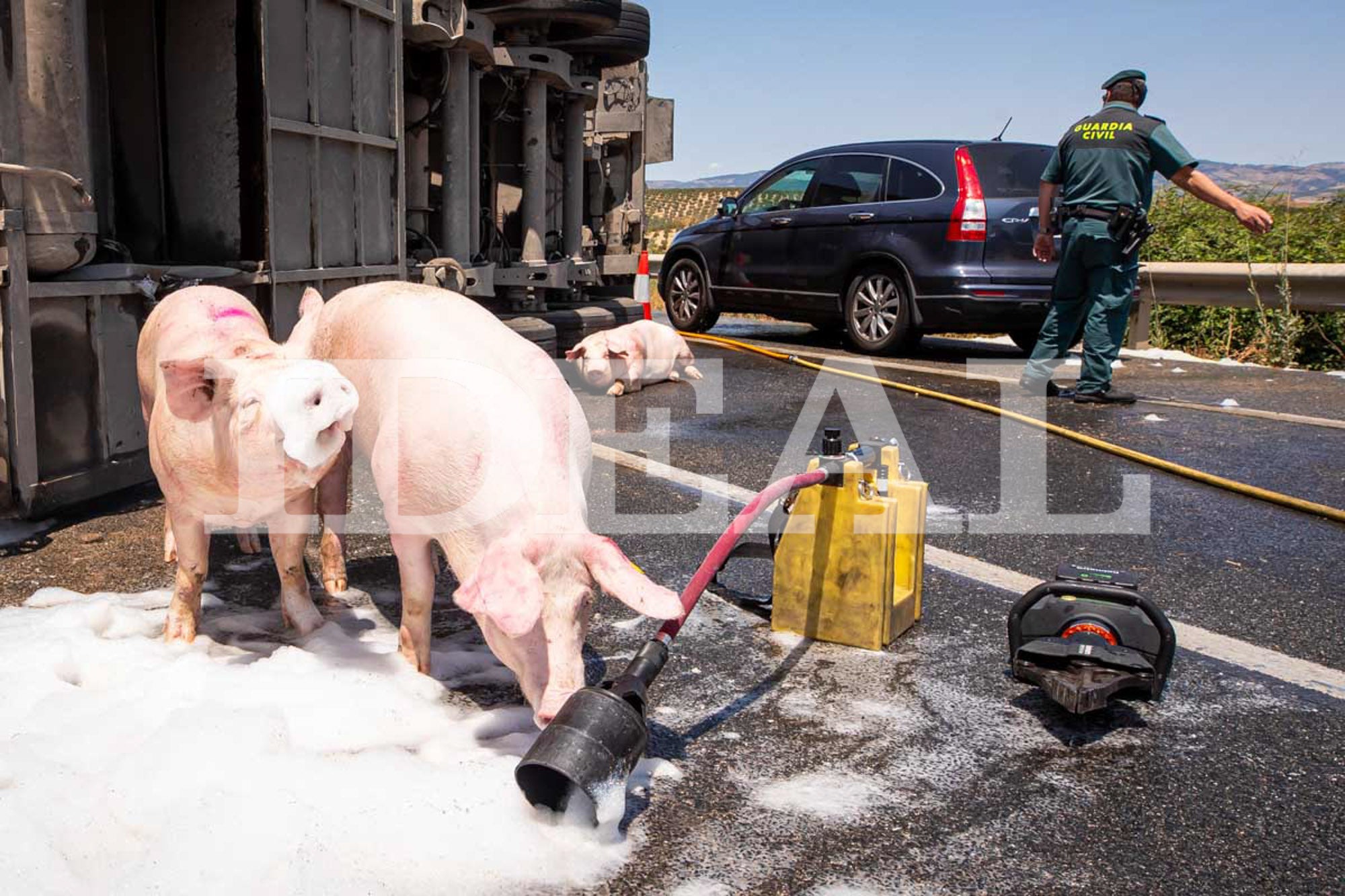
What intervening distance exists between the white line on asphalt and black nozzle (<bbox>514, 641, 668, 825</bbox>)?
215cm

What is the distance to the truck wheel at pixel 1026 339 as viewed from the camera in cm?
1219

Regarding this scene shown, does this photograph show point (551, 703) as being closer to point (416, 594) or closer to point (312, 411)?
point (416, 594)

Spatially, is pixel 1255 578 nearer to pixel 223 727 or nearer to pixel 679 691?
pixel 679 691

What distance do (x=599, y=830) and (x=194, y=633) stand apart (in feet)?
5.97

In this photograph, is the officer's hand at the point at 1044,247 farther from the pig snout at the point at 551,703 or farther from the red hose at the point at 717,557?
the pig snout at the point at 551,703

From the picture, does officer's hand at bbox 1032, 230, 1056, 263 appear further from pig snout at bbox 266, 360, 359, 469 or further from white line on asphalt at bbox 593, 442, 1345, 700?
pig snout at bbox 266, 360, 359, 469

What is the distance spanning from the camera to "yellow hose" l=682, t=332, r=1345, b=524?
226 inches

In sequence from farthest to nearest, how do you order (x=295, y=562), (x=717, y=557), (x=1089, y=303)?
1. (x=1089, y=303)
2. (x=295, y=562)
3. (x=717, y=557)

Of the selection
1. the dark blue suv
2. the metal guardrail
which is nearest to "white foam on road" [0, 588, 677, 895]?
the dark blue suv

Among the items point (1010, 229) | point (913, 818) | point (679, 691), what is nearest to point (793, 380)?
point (1010, 229)

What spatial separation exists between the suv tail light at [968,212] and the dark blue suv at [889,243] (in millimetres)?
10

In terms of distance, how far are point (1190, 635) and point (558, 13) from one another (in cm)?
718

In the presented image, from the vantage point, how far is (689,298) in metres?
14.1

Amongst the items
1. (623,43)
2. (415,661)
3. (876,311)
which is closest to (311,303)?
(415,661)
